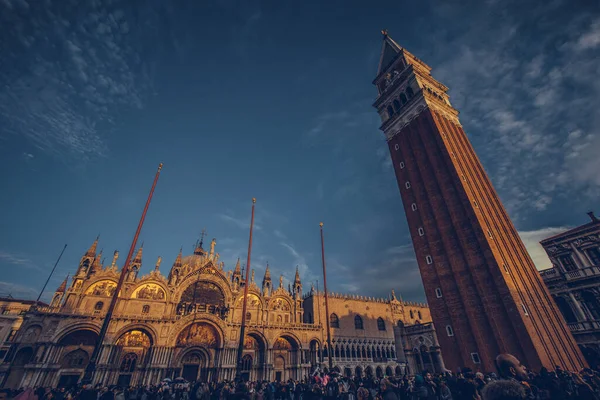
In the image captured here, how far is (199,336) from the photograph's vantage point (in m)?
32.0

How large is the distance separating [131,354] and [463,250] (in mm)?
35964

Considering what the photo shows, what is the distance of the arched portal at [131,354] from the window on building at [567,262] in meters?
46.2

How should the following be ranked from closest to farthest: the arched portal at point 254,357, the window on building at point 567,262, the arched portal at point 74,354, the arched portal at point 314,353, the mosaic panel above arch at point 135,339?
the arched portal at point 74,354
the mosaic panel above arch at point 135,339
the window on building at point 567,262
the arched portal at point 254,357
the arched portal at point 314,353

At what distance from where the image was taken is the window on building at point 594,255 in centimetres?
2814

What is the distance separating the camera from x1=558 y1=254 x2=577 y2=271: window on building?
2964cm

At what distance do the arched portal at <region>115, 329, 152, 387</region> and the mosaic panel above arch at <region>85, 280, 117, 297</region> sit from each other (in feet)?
17.3

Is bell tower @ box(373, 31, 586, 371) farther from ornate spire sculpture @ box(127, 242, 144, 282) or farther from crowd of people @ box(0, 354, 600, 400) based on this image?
ornate spire sculpture @ box(127, 242, 144, 282)

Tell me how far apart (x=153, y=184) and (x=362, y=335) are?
124 ft

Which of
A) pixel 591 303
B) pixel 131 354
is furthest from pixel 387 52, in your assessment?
pixel 131 354

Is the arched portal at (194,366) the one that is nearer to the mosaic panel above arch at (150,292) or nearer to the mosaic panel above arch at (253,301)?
the mosaic panel above arch at (150,292)

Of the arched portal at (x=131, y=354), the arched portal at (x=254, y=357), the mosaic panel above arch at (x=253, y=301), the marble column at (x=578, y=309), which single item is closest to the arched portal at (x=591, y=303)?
the marble column at (x=578, y=309)

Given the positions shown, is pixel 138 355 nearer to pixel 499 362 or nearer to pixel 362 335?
pixel 362 335

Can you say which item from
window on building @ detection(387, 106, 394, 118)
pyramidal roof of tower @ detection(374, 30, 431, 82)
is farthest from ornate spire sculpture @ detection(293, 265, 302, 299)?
pyramidal roof of tower @ detection(374, 30, 431, 82)

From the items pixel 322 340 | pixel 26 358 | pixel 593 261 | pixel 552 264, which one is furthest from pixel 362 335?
pixel 26 358
